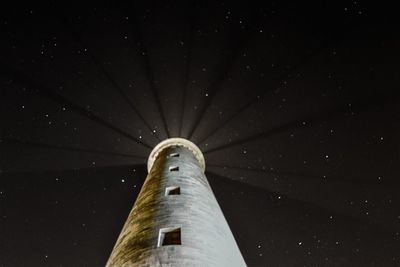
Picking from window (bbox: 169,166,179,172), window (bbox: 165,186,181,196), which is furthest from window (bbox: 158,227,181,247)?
window (bbox: 169,166,179,172)

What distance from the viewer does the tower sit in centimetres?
750

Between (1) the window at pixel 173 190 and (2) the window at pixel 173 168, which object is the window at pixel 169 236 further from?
(2) the window at pixel 173 168

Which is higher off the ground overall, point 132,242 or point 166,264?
point 132,242

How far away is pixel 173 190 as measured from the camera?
37.6 ft

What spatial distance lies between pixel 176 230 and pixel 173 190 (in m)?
2.86

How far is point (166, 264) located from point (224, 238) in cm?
225

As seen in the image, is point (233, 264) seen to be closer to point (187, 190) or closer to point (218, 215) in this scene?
point (218, 215)

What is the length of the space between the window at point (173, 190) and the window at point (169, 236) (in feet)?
7.94

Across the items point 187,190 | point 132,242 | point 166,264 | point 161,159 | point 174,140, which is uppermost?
point 174,140

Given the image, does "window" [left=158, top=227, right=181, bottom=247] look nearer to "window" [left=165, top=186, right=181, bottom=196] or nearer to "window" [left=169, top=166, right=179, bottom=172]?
"window" [left=165, top=186, right=181, bottom=196]

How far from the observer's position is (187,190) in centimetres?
1132

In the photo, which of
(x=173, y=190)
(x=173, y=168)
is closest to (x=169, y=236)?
(x=173, y=190)

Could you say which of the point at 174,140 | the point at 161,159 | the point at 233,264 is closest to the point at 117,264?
the point at 233,264

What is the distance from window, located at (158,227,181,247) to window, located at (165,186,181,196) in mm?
2420
